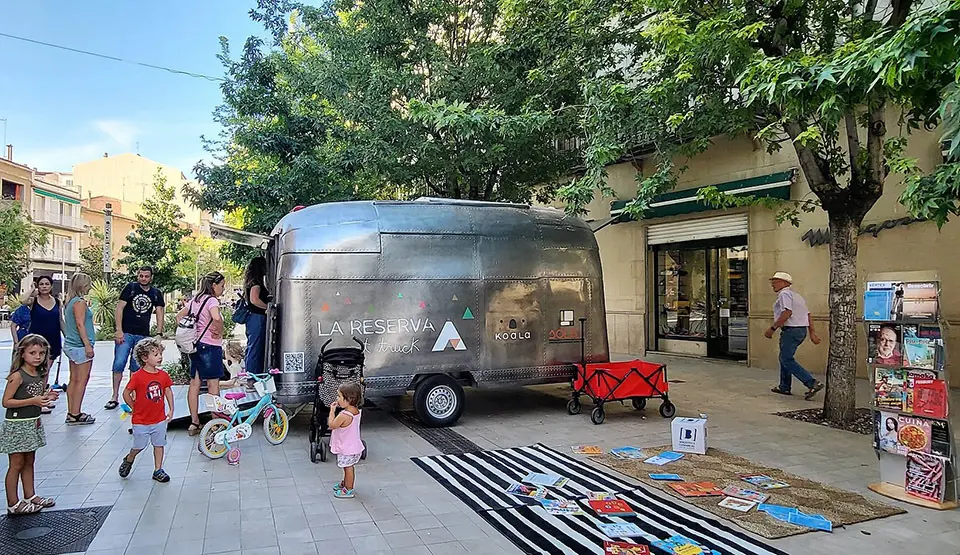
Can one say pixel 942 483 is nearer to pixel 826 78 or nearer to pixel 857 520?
pixel 857 520

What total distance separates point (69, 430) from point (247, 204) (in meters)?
5.72

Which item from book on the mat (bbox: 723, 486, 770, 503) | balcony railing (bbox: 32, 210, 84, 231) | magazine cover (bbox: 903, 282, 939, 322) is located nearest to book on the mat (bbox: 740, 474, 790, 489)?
book on the mat (bbox: 723, 486, 770, 503)

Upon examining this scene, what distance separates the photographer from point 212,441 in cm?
641

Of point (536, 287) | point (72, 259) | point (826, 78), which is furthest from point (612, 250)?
point (72, 259)

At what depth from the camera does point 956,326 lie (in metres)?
9.98

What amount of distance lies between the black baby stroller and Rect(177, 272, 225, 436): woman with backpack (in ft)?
5.23

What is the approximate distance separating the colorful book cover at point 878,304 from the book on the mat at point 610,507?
277 cm

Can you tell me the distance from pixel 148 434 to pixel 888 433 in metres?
6.45

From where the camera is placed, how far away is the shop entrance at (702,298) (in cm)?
1394

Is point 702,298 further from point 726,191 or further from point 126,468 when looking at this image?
point 126,468

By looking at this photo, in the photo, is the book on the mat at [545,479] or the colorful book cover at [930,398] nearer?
the colorful book cover at [930,398]

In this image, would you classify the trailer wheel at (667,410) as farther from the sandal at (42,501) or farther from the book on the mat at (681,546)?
the sandal at (42,501)

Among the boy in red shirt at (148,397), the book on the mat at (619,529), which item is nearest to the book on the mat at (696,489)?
the book on the mat at (619,529)

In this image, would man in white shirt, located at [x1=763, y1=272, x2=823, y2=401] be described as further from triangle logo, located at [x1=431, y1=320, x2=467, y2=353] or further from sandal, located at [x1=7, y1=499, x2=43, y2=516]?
sandal, located at [x1=7, y1=499, x2=43, y2=516]
